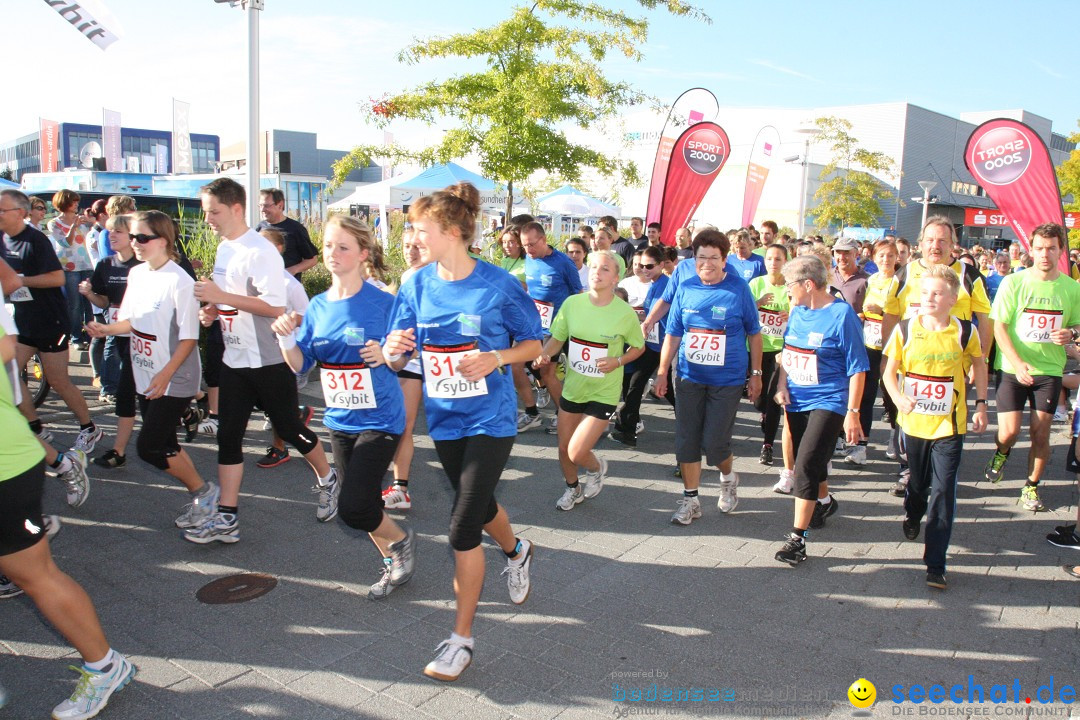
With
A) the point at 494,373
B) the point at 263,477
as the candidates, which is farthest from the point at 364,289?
the point at 263,477

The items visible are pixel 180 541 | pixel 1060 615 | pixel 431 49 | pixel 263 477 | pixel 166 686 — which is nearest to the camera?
pixel 166 686

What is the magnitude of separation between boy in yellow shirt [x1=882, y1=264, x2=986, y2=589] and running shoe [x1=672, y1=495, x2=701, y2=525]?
4.64 feet

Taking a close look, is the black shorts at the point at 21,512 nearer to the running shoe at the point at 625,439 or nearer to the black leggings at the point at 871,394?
the running shoe at the point at 625,439

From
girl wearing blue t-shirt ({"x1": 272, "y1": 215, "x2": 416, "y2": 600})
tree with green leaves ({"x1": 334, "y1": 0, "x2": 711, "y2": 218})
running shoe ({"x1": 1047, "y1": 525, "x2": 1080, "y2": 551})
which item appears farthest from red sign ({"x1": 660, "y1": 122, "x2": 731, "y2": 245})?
girl wearing blue t-shirt ({"x1": 272, "y1": 215, "x2": 416, "y2": 600})

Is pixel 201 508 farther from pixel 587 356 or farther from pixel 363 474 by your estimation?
pixel 587 356

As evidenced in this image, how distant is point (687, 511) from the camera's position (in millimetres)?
5281

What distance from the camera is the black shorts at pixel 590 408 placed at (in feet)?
17.5

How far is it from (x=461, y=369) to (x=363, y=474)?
88 centimetres

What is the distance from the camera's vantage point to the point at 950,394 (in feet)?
14.3

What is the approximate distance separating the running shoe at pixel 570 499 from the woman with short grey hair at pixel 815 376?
1.48 metres

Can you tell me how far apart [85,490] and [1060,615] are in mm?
5995

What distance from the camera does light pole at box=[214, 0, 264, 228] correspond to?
8602 millimetres

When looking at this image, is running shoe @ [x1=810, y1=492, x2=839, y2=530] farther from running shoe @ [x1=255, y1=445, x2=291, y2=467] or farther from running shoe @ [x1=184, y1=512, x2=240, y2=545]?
running shoe @ [x1=255, y1=445, x2=291, y2=467]

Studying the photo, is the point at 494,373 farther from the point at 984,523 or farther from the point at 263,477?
the point at 984,523
